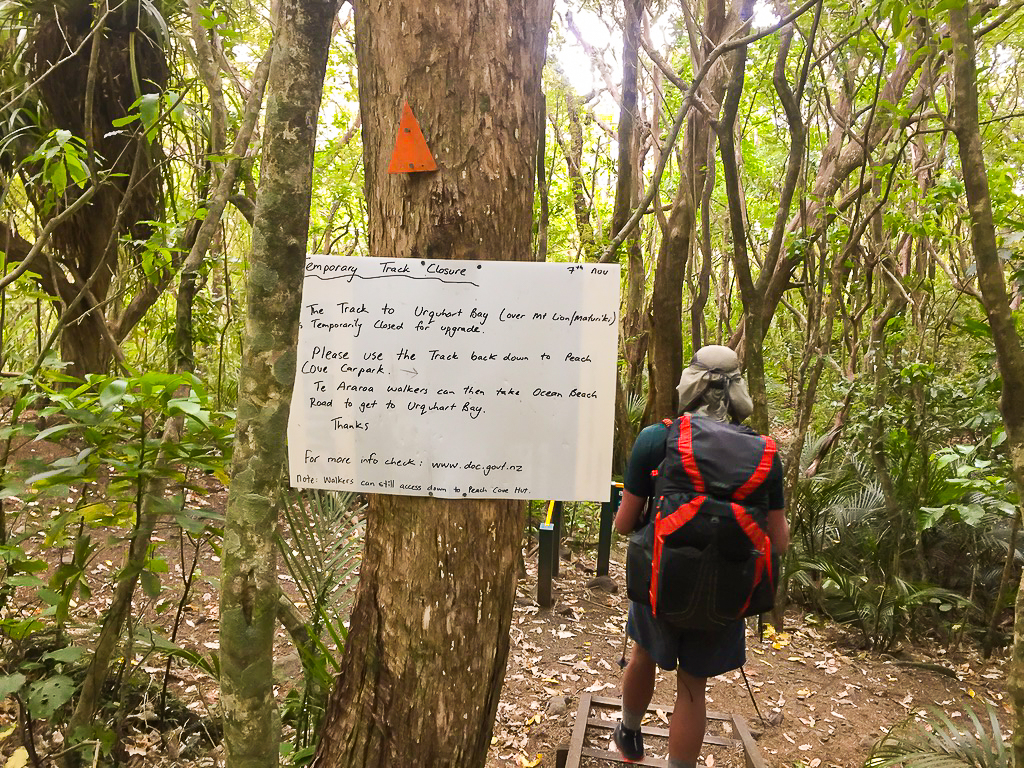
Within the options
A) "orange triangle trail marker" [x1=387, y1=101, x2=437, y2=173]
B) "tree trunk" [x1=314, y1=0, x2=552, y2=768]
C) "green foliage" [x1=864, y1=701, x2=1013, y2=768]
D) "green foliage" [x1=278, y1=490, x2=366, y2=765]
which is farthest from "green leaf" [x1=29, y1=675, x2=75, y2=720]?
"green foliage" [x1=864, y1=701, x2=1013, y2=768]

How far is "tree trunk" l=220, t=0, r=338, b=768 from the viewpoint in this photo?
43.8 inches

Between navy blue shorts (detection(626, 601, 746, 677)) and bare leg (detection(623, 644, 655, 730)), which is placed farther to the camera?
bare leg (detection(623, 644, 655, 730))

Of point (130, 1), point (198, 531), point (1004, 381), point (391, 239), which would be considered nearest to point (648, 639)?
point (1004, 381)

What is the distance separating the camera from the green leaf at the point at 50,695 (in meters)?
1.69

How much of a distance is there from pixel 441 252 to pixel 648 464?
4.46ft

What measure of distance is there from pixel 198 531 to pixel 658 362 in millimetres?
4125

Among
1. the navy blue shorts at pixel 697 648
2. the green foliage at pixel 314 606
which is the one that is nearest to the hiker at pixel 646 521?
the navy blue shorts at pixel 697 648

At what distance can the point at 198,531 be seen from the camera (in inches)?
57.9

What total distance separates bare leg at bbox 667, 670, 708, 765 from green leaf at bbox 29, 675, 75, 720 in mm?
1901

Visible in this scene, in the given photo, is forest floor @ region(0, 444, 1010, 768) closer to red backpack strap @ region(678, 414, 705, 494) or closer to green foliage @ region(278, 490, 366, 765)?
green foliage @ region(278, 490, 366, 765)

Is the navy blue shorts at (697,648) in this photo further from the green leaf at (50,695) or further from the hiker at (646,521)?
the green leaf at (50,695)

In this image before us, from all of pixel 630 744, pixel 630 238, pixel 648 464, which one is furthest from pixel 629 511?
pixel 630 238

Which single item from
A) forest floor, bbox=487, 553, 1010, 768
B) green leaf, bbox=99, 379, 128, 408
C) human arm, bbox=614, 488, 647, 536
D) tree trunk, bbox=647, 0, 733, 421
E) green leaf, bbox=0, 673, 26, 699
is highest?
tree trunk, bbox=647, 0, 733, 421

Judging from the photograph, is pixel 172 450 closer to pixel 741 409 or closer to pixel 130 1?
pixel 741 409
